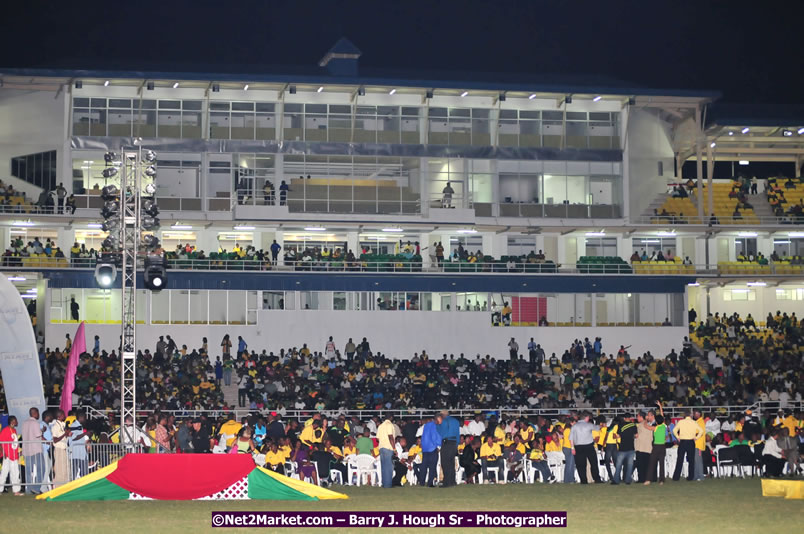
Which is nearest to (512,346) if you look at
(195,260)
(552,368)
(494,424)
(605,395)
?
(552,368)

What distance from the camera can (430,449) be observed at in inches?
856

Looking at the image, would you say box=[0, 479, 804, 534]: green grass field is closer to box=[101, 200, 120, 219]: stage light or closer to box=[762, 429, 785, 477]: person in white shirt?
box=[762, 429, 785, 477]: person in white shirt

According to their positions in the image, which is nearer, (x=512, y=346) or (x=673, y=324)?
(x=512, y=346)

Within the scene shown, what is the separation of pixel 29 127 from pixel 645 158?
2807cm

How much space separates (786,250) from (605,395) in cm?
2045

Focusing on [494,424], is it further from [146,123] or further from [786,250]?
[786,250]

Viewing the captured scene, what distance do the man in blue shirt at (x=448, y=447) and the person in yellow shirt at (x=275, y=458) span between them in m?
3.15

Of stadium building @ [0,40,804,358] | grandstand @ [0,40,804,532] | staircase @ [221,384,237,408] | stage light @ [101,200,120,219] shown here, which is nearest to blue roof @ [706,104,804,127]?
stadium building @ [0,40,804,358]

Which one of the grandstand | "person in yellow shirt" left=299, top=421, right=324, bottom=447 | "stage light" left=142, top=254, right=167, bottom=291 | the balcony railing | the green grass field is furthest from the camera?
the balcony railing

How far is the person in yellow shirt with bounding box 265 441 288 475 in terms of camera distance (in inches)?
853

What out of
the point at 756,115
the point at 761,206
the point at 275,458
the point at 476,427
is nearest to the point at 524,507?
the point at 275,458

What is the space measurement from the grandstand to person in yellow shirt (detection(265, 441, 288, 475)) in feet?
60.1

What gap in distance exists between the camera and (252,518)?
54.1 feet

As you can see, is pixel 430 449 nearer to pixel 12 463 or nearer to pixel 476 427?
pixel 476 427
